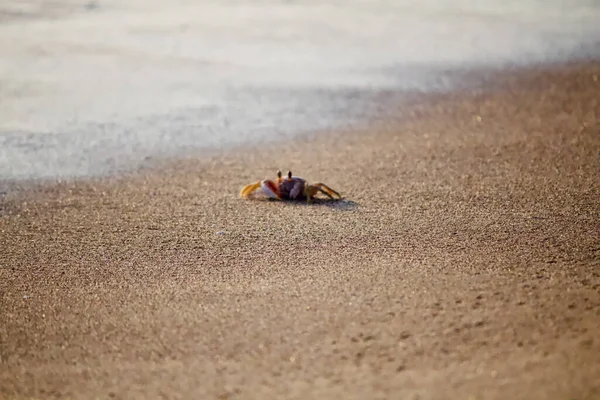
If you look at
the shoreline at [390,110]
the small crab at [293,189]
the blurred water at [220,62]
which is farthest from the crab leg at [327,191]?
the blurred water at [220,62]

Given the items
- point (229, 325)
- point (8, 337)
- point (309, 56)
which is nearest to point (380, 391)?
point (229, 325)

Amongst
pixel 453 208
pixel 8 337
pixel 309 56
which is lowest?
pixel 8 337

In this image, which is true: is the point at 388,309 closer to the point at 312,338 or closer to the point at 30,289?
the point at 312,338

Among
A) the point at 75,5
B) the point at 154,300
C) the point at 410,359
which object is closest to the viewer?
the point at 410,359

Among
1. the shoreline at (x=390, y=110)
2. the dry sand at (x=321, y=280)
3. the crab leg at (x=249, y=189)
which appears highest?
the shoreline at (x=390, y=110)

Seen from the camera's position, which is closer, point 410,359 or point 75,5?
point 410,359

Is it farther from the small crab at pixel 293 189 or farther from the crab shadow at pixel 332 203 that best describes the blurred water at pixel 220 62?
the crab shadow at pixel 332 203

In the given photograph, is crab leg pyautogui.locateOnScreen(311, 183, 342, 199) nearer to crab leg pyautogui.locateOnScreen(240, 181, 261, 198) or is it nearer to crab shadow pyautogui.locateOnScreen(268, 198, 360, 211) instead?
crab shadow pyautogui.locateOnScreen(268, 198, 360, 211)
